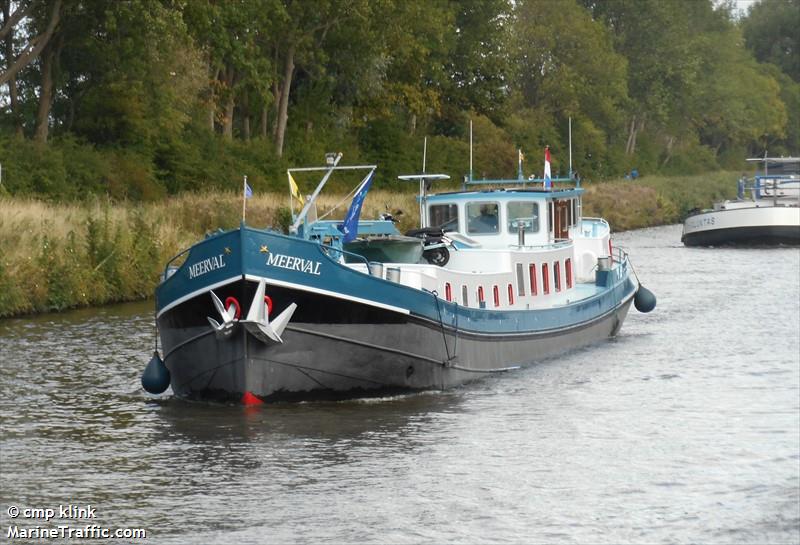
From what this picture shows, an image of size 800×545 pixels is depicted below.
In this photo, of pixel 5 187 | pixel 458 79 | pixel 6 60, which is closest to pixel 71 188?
pixel 5 187

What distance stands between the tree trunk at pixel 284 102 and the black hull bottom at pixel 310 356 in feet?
123

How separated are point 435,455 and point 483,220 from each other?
33.3ft

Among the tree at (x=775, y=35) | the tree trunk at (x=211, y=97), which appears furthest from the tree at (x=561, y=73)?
the tree at (x=775, y=35)

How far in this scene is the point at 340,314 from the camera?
21.3 meters

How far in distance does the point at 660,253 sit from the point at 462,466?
3873 centimetres

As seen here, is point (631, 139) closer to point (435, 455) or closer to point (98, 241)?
point (98, 241)

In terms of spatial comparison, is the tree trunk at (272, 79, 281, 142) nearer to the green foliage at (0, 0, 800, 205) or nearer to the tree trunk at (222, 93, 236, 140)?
the green foliage at (0, 0, 800, 205)

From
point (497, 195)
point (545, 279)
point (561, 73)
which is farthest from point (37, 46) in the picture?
point (561, 73)

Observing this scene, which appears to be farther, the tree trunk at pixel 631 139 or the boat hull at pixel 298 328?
the tree trunk at pixel 631 139

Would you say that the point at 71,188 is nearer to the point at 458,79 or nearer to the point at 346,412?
the point at 346,412

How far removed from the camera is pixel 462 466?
18.5 metres

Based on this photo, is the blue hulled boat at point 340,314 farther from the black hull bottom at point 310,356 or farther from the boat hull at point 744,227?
the boat hull at point 744,227

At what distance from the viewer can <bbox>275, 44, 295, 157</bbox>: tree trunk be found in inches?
2350

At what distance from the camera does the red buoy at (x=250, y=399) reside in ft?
70.4
